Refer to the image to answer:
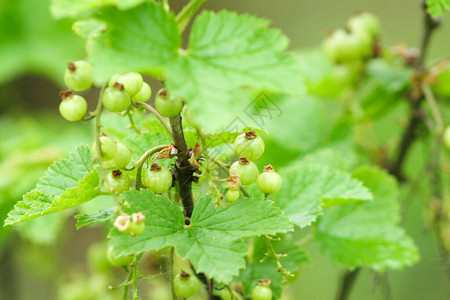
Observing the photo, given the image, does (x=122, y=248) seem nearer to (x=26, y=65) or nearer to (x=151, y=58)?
(x=151, y=58)

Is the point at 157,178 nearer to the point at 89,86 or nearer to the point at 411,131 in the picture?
the point at 89,86

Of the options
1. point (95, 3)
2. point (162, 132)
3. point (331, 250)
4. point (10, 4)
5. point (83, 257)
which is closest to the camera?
point (95, 3)

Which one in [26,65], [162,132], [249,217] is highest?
[26,65]

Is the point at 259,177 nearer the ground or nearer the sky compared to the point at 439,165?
nearer the sky

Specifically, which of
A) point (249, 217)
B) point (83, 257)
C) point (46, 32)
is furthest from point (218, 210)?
point (83, 257)

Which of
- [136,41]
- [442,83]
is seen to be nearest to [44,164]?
[136,41]

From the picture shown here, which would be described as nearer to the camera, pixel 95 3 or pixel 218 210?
pixel 95 3

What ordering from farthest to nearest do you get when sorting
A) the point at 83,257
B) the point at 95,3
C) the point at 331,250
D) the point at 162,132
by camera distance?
the point at 83,257 < the point at 331,250 < the point at 162,132 < the point at 95,3
